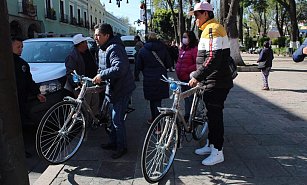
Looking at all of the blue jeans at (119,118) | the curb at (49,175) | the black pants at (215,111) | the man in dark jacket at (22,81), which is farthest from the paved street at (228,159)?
the man in dark jacket at (22,81)

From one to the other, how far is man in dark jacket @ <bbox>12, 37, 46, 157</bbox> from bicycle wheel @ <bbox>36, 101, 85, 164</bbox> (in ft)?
2.80

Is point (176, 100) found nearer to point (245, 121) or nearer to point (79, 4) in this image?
point (245, 121)

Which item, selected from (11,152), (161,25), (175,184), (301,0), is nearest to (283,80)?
(175,184)

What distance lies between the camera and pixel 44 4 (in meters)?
37.7

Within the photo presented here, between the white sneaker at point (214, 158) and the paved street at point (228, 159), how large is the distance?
60 millimetres

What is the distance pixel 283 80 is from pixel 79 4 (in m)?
41.7

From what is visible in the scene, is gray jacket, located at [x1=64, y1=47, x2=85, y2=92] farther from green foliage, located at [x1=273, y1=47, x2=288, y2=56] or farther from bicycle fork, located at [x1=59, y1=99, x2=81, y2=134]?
green foliage, located at [x1=273, y1=47, x2=288, y2=56]

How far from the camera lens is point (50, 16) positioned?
3847 cm

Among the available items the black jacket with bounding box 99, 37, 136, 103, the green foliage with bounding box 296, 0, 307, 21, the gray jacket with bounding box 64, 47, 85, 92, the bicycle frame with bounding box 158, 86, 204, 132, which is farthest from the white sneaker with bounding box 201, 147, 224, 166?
the green foliage with bounding box 296, 0, 307, 21

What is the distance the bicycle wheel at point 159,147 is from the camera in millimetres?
3973

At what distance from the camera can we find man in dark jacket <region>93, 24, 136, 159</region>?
4629 mm

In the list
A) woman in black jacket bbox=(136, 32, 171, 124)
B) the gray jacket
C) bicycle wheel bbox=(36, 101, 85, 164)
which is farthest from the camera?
woman in black jacket bbox=(136, 32, 171, 124)

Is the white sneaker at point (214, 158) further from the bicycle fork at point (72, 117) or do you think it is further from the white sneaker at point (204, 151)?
the bicycle fork at point (72, 117)

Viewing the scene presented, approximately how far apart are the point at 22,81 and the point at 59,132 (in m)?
1.15
